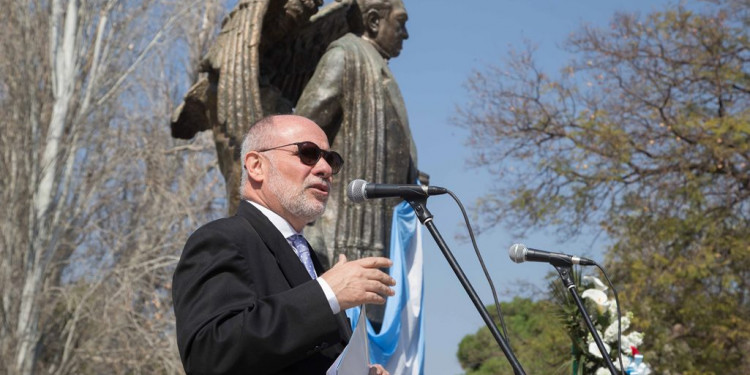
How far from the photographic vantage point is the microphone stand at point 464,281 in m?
2.76

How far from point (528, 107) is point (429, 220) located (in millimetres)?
14110

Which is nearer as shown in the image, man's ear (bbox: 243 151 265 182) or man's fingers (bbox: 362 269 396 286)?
man's fingers (bbox: 362 269 396 286)

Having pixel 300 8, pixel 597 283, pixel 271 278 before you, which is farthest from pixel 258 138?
pixel 597 283

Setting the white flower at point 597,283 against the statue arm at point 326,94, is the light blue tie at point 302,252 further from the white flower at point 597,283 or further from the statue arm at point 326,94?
the white flower at point 597,283

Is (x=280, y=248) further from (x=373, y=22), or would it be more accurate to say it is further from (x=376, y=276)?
(x=373, y=22)

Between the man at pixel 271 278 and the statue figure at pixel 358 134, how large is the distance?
2140 mm

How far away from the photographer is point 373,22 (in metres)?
6.14

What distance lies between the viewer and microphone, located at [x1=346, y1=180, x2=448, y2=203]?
3.01 metres

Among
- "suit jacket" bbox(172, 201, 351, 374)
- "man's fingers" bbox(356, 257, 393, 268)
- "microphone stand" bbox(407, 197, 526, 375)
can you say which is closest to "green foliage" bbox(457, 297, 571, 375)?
"microphone stand" bbox(407, 197, 526, 375)

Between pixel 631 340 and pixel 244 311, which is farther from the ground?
pixel 244 311

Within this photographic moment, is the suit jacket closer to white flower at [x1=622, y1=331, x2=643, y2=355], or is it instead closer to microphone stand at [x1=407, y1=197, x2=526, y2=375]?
microphone stand at [x1=407, y1=197, x2=526, y2=375]

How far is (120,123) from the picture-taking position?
23594 mm

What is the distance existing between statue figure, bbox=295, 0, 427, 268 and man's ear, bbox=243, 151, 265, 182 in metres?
2.10

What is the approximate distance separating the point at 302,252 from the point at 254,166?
1.01 feet
